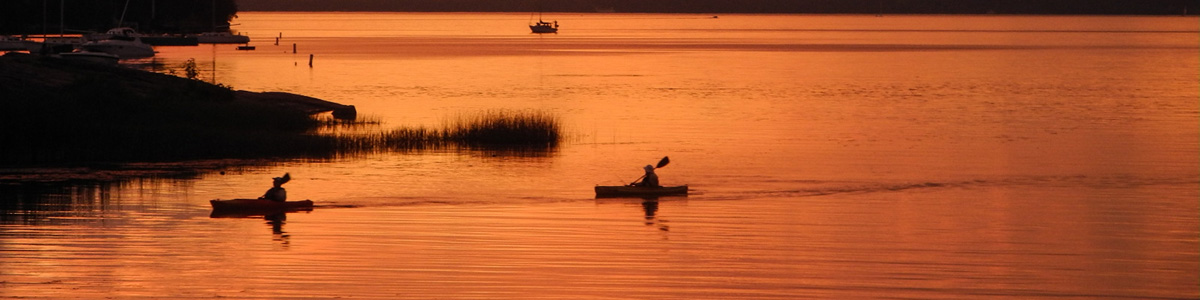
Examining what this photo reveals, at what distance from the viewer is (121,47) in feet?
380

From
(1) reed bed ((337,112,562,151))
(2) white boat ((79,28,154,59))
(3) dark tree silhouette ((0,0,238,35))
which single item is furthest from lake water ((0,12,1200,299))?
(3) dark tree silhouette ((0,0,238,35))

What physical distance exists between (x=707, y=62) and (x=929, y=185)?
97.4m

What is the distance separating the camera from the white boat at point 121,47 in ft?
353

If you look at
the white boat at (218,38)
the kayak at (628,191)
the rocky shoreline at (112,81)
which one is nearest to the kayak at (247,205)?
the kayak at (628,191)

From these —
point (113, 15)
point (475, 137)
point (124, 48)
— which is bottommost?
point (475, 137)

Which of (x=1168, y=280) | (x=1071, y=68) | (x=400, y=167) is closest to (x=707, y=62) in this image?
(x=1071, y=68)

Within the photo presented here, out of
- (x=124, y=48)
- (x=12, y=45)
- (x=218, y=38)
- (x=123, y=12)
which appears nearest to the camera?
(x=12, y=45)

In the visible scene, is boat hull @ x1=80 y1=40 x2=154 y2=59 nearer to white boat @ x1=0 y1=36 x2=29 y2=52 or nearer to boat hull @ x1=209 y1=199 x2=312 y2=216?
white boat @ x1=0 y1=36 x2=29 y2=52

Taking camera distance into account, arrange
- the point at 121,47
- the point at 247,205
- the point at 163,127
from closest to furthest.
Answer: the point at 247,205 < the point at 163,127 < the point at 121,47

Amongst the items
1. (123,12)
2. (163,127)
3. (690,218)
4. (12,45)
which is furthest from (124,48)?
(690,218)

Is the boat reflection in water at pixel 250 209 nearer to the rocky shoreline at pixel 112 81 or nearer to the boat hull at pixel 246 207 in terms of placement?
the boat hull at pixel 246 207

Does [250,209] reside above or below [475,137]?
below

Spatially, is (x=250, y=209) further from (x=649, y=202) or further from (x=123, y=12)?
(x=123, y=12)

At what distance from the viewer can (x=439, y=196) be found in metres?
35.7
